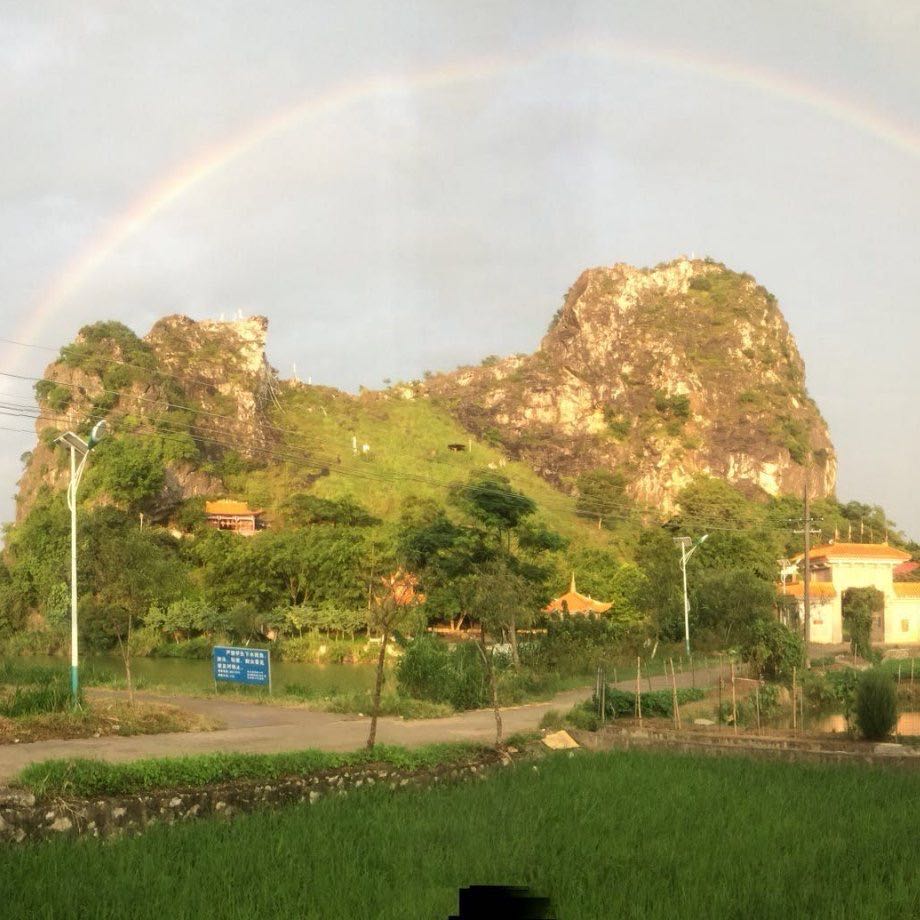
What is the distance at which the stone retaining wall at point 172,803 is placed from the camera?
274 inches

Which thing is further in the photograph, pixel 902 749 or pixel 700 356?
pixel 700 356

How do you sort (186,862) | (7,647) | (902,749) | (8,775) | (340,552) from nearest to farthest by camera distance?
1. (186,862)
2. (8,775)
3. (902,749)
4. (7,647)
5. (340,552)

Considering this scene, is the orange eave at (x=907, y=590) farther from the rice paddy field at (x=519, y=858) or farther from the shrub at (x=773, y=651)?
the rice paddy field at (x=519, y=858)

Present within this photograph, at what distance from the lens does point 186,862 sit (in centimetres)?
617

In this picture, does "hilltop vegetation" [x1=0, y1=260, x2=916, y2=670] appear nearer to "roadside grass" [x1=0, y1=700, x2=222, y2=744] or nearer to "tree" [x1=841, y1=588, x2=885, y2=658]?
"roadside grass" [x1=0, y1=700, x2=222, y2=744]

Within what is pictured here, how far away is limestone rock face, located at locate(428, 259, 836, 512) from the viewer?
90.1m

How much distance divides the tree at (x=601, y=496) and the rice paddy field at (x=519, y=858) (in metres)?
64.4

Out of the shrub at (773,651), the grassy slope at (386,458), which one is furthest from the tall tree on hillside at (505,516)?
the grassy slope at (386,458)

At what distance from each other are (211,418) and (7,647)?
3503 centimetres

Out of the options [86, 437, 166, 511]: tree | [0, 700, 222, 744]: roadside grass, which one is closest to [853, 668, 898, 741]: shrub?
[0, 700, 222, 744]: roadside grass

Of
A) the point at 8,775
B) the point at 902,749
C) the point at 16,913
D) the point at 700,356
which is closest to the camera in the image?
the point at 16,913

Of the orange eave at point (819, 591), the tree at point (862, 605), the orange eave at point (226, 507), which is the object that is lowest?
the tree at point (862, 605)

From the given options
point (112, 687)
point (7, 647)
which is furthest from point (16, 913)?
point (7, 647)

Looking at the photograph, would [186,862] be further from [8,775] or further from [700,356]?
[700,356]
